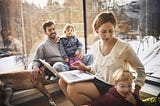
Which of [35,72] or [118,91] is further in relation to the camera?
[118,91]

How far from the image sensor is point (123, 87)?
1607 millimetres

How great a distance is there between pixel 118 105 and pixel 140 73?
28 cm

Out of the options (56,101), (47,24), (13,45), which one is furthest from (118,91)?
(13,45)

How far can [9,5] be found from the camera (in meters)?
1.41

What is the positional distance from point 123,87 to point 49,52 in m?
0.56

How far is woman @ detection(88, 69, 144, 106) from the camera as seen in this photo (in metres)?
1.59

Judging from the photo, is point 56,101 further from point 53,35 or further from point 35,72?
point 53,35

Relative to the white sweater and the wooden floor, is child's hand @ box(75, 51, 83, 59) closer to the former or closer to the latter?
the white sweater

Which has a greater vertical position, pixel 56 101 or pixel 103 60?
pixel 103 60

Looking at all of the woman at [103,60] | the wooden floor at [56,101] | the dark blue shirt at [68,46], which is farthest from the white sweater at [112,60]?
the wooden floor at [56,101]

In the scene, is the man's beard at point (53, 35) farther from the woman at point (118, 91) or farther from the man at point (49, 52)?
the woman at point (118, 91)

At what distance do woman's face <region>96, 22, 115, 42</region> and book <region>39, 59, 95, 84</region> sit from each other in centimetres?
28

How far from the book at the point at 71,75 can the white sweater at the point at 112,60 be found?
7 cm

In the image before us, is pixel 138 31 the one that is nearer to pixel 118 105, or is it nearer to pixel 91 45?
pixel 91 45
